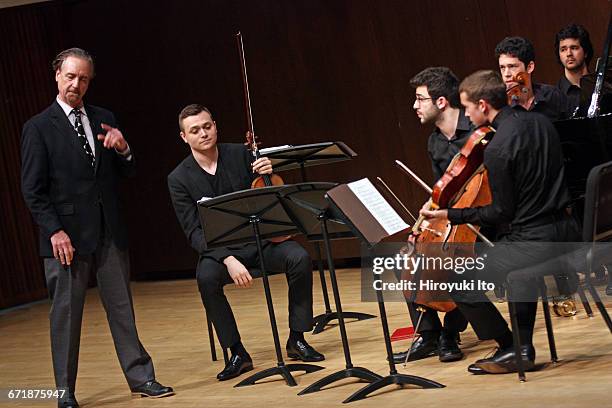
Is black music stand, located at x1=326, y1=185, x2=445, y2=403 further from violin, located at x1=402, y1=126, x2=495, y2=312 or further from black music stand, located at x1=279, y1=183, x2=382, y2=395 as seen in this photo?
violin, located at x1=402, y1=126, x2=495, y2=312

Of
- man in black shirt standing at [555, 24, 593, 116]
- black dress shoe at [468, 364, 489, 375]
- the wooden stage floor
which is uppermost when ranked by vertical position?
man in black shirt standing at [555, 24, 593, 116]

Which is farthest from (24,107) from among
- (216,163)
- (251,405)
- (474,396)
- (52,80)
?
(474,396)

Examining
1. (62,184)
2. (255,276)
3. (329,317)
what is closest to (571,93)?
(329,317)

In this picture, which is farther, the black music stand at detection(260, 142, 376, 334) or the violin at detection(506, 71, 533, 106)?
the black music stand at detection(260, 142, 376, 334)

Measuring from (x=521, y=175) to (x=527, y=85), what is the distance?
113cm

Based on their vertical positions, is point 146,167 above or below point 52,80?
below

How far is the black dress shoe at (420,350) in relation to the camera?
4.68m

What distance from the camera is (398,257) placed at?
433 cm

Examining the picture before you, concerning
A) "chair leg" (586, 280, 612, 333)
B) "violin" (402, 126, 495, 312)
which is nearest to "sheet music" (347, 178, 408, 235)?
"violin" (402, 126, 495, 312)

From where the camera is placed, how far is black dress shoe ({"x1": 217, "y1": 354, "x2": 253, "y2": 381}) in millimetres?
4906

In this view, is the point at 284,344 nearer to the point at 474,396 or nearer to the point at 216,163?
the point at 216,163

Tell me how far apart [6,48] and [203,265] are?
3.98 meters

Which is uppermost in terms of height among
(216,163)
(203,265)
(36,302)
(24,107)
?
(24,107)

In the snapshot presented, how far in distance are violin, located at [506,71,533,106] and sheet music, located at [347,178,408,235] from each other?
1.14 metres
